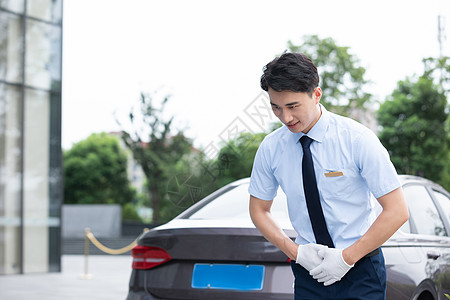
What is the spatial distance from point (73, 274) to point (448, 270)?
11.9 meters

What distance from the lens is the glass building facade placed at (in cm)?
1459

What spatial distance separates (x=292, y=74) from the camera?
88.4 inches

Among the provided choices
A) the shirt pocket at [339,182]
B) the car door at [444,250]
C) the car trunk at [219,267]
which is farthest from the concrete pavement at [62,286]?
the shirt pocket at [339,182]

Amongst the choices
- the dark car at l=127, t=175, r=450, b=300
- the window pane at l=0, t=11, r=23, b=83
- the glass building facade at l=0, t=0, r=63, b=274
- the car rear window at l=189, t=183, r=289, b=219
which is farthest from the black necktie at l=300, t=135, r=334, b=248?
the window pane at l=0, t=11, r=23, b=83

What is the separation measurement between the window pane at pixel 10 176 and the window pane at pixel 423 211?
11.6 meters

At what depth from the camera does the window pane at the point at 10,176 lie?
47.4 feet

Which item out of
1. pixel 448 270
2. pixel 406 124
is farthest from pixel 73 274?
pixel 406 124

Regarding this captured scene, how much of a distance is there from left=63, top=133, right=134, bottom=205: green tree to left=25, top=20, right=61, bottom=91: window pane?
170 ft

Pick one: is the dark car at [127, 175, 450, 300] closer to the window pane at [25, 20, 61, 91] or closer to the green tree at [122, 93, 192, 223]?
the window pane at [25, 20, 61, 91]

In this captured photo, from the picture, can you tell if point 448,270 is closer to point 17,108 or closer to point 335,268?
point 335,268

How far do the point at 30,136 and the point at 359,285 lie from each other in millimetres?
13586

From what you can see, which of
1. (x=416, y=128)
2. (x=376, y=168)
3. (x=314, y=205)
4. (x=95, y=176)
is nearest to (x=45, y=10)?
(x=314, y=205)

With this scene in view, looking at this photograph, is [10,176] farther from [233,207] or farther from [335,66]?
[335,66]

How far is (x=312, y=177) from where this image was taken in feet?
7.68
